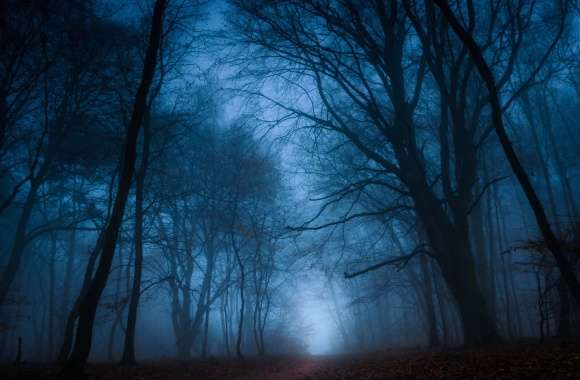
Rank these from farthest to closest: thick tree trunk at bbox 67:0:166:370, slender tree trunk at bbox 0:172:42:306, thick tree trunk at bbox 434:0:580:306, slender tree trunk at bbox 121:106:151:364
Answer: slender tree trunk at bbox 0:172:42:306
slender tree trunk at bbox 121:106:151:364
thick tree trunk at bbox 67:0:166:370
thick tree trunk at bbox 434:0:580:306

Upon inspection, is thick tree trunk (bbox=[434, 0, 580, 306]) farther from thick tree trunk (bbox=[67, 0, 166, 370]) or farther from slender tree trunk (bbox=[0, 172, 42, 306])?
slender tree trunk (bbox=[0, 172, 42, 306])

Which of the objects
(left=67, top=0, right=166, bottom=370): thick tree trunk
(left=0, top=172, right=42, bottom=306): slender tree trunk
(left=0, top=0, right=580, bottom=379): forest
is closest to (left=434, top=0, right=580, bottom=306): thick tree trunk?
(left=0, top=0, right=580, bottom=379): forest

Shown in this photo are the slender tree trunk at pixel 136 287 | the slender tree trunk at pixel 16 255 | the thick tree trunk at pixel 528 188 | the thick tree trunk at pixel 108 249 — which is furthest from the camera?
the slender tree trunk at pixel 16 255

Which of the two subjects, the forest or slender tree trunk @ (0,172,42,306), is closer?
the forest

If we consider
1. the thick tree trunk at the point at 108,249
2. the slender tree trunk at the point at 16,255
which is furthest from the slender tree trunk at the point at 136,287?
the thick tree trunk at the point at 108,249

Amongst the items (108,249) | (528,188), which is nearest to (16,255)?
(108,249)

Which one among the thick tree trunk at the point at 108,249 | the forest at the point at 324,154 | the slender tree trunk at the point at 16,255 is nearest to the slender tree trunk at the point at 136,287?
the forest at the point at 324,154

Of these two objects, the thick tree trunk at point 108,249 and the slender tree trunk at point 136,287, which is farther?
the slender tree trunk at point 136,287

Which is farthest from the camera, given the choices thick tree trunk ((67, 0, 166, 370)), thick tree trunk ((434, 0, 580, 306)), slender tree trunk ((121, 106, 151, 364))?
slender tree trunk ((121, 106, 151, 364))

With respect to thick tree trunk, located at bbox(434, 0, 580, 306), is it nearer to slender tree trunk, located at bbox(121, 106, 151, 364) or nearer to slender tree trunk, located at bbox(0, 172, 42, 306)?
slender tree trunk, located at bbox(121, 106, 151, 364)

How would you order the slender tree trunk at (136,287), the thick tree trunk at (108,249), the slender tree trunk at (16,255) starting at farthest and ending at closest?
1. the slender tree trunk at (16,255)
2. the slender tree trunk at (136,287)
3. the thick tree trunk at (108,249)

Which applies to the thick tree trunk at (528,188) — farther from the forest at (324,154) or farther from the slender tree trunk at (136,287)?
the slender tree trunk at (136,287)

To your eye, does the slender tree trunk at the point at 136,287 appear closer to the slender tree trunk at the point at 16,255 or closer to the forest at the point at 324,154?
the forest at the point at 324,154

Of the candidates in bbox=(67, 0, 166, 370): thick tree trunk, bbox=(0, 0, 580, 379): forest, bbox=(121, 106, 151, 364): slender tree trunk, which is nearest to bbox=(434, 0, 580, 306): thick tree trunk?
bbox=(0, 0, 580, 379): forest
